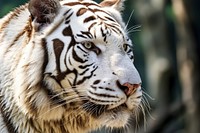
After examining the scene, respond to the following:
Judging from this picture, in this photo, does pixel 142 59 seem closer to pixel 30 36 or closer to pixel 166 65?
pixel 166 65

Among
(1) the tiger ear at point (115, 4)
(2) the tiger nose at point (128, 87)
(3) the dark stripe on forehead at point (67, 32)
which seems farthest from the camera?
(1) the tiger ear at point (115, 4)

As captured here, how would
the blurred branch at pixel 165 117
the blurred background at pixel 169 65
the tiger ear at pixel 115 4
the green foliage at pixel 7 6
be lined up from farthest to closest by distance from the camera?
the blurred background at pixel 169 65 → the blurred branch at pixel 165 117 → the green foliage at pixel 7 6 → the tiger ear at pixel 115 4

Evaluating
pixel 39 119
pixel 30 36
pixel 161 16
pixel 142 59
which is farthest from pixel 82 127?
pixel 142 59

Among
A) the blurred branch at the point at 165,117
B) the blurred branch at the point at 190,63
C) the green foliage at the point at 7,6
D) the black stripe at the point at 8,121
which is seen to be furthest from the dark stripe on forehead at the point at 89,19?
the blurred branch at the point at 190,63

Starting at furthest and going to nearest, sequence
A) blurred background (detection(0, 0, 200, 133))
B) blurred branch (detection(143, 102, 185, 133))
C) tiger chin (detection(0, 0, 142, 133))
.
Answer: blurred background (detection(0, 0, 200, 133)) → blurred branch (detection(143, 102, 185, 133)) → tiger chin (detection(0, 0, 142, 133))

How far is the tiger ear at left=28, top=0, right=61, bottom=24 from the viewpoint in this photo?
4.14 meters

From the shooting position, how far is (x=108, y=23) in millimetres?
4184

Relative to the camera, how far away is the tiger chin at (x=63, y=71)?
403 centimetres

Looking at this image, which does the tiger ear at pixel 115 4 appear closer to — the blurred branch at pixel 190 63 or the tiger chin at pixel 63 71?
the tiger chin at pixel 63 71

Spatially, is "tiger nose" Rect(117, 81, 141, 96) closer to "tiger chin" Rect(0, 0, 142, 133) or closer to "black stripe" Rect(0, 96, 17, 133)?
"tiger chin" Rect(0, 0, 142, 133)

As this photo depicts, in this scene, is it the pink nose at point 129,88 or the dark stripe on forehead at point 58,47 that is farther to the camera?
the dark stripe on forehead at point 58,47

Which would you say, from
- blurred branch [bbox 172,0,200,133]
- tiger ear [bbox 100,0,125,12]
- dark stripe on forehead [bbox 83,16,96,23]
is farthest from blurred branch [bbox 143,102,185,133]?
dark stripe on forehead [bbox 83,16,96,23]

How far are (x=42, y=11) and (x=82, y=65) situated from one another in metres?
0.32

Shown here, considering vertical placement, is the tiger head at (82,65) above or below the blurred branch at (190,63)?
above
